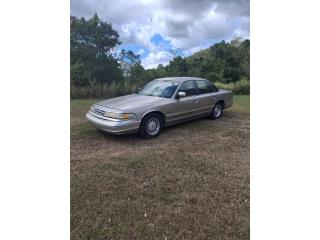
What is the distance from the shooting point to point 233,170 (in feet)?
8.82

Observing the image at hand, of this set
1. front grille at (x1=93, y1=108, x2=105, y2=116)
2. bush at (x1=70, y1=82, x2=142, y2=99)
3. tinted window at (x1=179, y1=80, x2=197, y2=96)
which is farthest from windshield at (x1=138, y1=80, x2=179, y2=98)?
front grille at (x1=93, y1=108, x2=105, y2=116)

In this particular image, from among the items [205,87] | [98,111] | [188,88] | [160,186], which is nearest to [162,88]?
[188,88]

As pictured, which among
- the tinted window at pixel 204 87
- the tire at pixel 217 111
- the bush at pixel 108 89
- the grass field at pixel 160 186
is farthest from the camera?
the tire at pixel 217 111

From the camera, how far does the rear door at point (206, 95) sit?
4.39 metres

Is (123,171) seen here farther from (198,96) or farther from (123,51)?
(198,96)

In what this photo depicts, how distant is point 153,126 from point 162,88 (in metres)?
0.77

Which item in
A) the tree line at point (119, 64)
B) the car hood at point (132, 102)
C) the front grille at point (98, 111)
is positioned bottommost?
the front grille at point (98, 111)

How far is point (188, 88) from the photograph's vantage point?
13.9 feet

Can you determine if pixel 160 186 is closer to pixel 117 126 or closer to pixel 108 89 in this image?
pixel 117 126

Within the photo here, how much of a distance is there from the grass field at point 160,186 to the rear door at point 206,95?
84cm

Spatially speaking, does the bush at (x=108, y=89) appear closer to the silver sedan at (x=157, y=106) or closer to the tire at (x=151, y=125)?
the silver sedan at (x=157, y=106)

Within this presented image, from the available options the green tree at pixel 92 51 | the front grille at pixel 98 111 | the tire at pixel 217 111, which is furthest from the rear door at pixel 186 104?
the green tree at pixel 92 51
